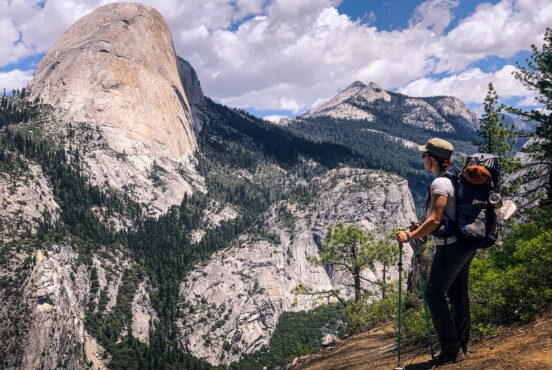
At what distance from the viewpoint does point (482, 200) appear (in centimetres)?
661

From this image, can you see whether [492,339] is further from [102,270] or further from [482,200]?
[102,270]

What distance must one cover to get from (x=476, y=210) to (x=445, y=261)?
0.94 metres

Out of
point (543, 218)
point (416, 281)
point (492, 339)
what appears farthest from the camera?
point (416, 281)

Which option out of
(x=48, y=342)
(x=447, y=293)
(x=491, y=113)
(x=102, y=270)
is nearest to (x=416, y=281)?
(x=447, y=293)

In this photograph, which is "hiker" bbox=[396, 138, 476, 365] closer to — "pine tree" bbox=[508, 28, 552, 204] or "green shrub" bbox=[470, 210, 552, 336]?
"green shrub" bbox=[470, 210, 552, 336]

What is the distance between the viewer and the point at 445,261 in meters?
6.78

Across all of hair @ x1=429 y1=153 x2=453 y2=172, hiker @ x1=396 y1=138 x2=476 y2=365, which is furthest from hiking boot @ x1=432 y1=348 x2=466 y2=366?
hair @ x1=429 y1=153 x2=453 y2=172

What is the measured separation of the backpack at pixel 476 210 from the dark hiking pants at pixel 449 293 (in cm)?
24

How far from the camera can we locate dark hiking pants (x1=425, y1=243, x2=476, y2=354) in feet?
22.2

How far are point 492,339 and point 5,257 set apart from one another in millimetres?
150362

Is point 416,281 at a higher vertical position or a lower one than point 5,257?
lower

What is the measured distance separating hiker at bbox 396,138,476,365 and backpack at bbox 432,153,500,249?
85 mm

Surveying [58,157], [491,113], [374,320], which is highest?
[58,157]

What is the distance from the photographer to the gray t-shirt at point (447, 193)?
6609 millimetres
